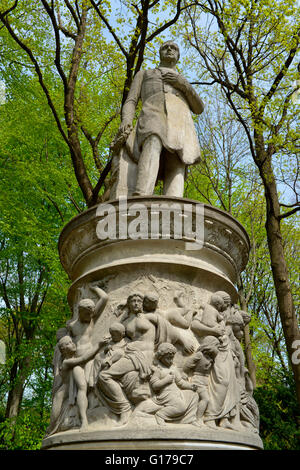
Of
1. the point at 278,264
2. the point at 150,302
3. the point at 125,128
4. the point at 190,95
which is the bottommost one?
the point at 150,302

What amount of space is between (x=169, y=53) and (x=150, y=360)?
13.9 feet

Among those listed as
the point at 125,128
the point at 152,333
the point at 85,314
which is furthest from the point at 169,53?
the point at 152,333

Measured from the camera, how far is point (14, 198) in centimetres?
1438

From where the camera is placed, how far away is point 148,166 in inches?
219

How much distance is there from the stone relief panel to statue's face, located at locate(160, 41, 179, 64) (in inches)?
132

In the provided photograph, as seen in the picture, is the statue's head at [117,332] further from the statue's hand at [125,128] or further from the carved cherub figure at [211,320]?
the statue's hand at [125,128]

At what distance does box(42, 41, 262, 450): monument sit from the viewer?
3852 millimetres

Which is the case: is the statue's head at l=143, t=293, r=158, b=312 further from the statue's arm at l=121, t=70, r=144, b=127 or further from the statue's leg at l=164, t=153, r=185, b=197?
the statue's arm at l=121, t=70, r=144, b=127

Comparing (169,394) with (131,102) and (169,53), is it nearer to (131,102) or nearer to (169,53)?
(131,102)

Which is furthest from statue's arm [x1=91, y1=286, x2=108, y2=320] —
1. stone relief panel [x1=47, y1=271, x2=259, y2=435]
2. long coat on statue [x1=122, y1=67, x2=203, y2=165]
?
long coat on statue [x1=122, y1=67, x2=203, y2=165]

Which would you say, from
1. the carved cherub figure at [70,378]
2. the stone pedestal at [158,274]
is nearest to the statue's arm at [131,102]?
the stone pedestal at [158,274]

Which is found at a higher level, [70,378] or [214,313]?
[214,313]

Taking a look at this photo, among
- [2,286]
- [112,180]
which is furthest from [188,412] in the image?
[2,286]
